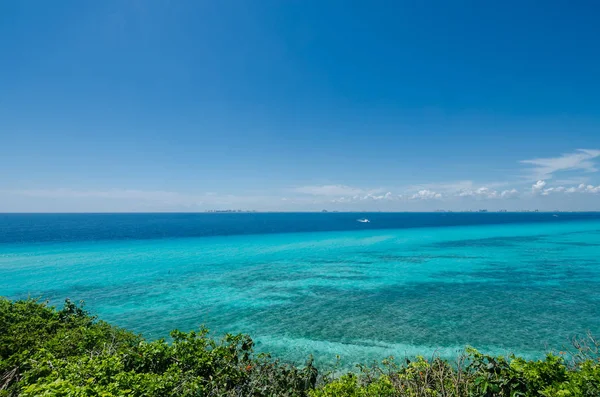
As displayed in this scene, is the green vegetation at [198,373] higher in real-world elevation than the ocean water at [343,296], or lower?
higher

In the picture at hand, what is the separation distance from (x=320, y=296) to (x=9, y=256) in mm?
44685

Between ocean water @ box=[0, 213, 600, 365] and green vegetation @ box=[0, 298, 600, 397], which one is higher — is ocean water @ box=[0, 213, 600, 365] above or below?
below

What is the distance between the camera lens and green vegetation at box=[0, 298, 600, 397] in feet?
18.3

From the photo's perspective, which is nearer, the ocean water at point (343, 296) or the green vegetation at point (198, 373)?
the green vegetation at point (198, 373)

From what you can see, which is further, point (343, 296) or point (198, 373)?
point (343, 296)

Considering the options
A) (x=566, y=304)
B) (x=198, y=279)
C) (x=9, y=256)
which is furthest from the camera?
(x=9, y=256)

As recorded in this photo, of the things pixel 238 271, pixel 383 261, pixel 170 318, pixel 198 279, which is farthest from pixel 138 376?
pixel 383 261

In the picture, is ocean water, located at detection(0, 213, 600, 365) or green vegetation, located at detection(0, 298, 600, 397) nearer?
green vegetation, located at detection(0, 298, 600, 397)

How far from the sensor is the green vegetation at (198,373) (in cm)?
557

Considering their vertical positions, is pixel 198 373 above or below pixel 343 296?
above

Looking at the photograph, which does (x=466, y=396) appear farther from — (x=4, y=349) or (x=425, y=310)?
(x=425, y=310)

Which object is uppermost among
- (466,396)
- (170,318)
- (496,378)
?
(496,378)

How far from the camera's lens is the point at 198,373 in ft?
24.1

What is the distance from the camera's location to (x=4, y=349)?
8.02 meters
